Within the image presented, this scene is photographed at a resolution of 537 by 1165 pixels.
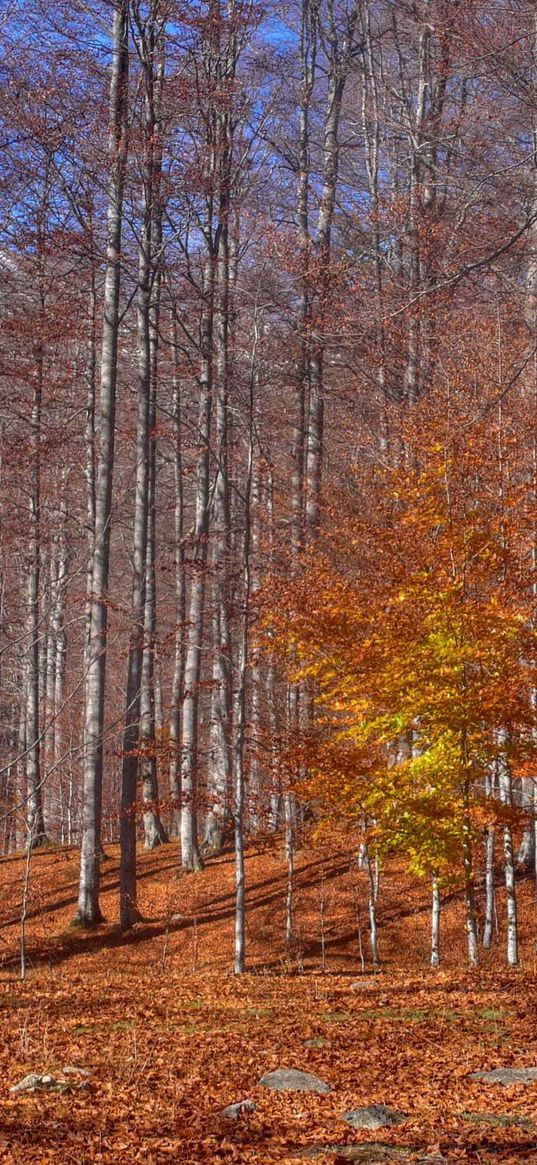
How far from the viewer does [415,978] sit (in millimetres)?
10680

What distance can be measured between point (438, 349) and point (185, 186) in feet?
18.4

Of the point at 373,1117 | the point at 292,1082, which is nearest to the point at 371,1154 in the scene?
the point at 373,1117

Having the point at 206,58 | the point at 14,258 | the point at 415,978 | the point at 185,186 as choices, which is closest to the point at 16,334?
the point at 14,258

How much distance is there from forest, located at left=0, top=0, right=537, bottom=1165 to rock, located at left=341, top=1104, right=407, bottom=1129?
1.4 inches

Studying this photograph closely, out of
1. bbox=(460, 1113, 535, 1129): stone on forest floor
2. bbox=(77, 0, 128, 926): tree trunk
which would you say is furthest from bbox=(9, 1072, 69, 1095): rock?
bbox=(77, 0, 128, 926): tree trunk

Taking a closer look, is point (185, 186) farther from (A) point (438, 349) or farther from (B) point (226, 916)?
(B) point (226, 916)

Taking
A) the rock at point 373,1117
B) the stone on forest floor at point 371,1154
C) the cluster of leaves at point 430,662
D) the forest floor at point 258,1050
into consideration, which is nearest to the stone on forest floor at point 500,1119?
the forest floor at point 258,1050

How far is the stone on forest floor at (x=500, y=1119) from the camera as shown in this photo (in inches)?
205

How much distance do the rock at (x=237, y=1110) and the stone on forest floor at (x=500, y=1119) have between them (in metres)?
1.10

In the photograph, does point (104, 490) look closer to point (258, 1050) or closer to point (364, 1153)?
point (258, 1050)

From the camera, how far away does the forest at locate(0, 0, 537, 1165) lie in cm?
709

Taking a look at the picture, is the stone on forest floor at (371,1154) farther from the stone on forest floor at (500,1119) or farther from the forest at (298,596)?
the stone on forest floor at (500,1119)

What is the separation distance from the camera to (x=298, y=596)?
43.5 ft

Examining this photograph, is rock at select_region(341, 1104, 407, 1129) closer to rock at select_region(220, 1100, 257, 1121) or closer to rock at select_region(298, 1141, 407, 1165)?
rock at select_region(298, 1141, 407, 1165)
